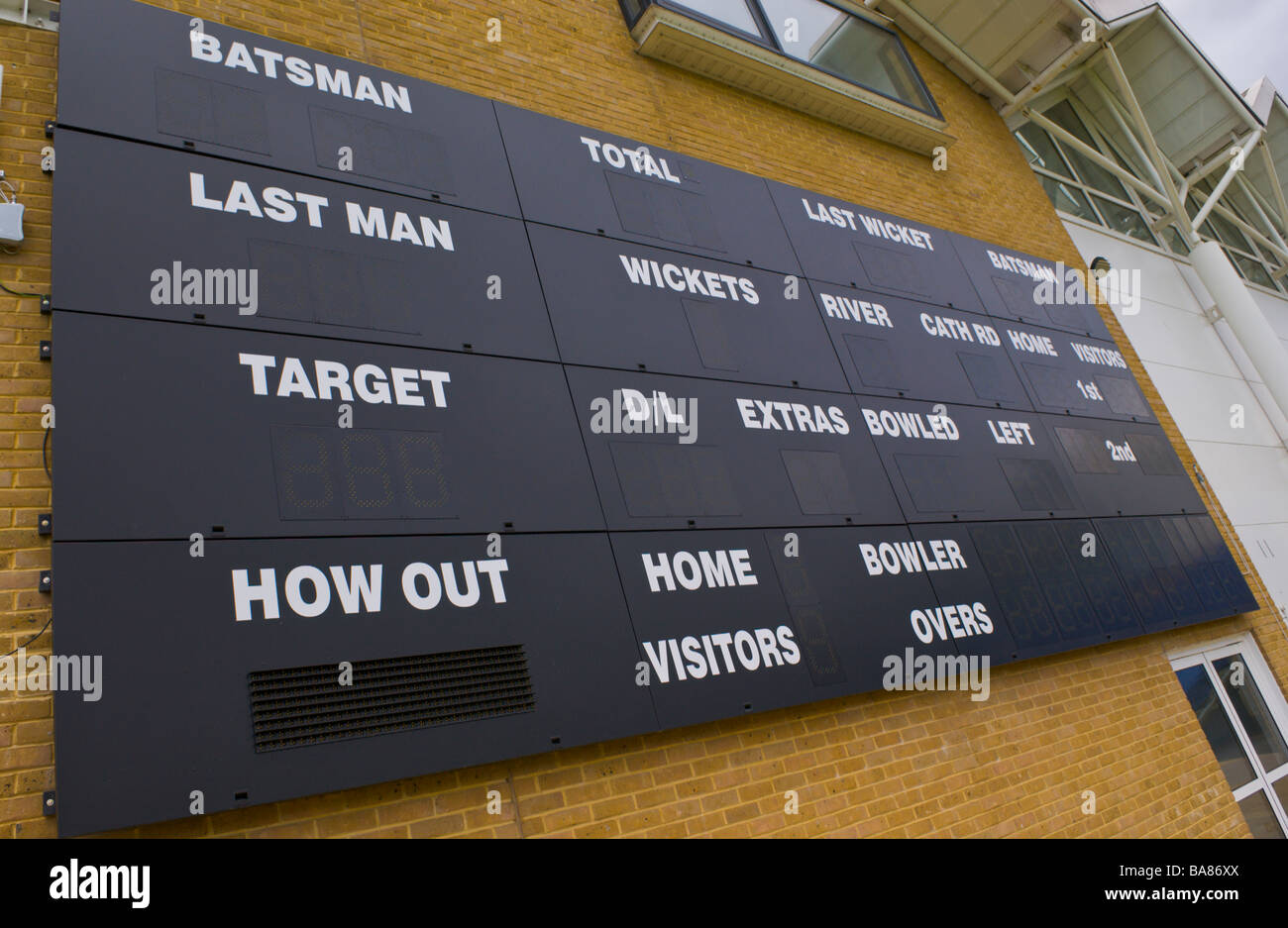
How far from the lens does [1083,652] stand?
5.67 meters

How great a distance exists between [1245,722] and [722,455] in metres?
5.95

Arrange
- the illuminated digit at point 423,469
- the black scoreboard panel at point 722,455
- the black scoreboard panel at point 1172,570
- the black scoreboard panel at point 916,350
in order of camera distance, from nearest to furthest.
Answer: the illuminated digit at point 423,469 < the black scoreboard panel at point 722,455 < the black scoreboard panel at point 916,350 < the black scoreboard panel at point 1172,570

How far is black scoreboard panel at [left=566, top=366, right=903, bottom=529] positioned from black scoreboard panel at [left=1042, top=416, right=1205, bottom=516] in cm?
224

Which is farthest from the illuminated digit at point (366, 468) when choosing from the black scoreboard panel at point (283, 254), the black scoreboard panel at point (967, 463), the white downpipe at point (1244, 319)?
the white downpipe at point (1244, 319)

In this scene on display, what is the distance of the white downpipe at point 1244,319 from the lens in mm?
9289

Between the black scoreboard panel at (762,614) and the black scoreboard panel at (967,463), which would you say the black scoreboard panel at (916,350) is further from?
the black scoreboard panel at (762,614)

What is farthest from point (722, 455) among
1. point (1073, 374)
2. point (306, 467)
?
point (1073, 374)

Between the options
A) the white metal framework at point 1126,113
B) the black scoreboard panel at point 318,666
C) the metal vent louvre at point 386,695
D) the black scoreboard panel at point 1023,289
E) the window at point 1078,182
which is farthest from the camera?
the window at point 1078,182

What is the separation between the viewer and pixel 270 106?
374 centimetres

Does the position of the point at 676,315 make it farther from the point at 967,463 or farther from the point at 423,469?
the point at 967,463

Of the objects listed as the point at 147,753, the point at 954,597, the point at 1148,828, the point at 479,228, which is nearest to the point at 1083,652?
the point at 1148,828

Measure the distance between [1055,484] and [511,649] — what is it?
436 centimetres

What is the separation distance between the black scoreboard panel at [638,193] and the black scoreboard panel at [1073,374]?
7.77 ft

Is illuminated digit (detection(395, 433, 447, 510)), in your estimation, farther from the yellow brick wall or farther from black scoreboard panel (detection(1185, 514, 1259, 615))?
black scoreboard panel (detection(1185, 514, 1259, 615))
